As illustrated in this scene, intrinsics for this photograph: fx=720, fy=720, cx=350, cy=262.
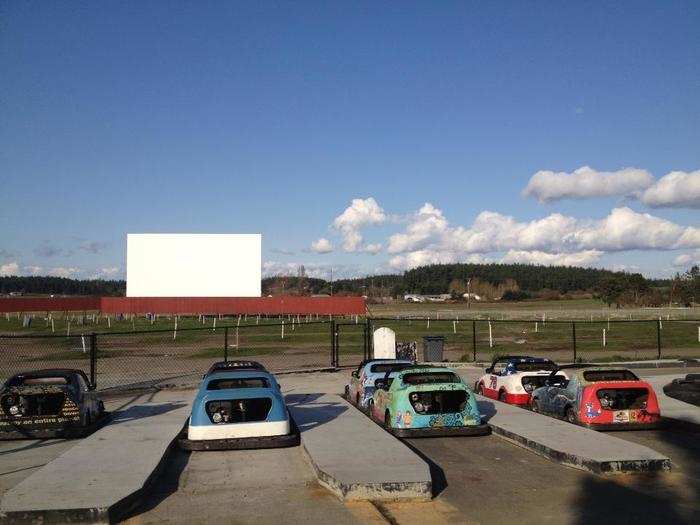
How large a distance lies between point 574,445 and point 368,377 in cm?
622

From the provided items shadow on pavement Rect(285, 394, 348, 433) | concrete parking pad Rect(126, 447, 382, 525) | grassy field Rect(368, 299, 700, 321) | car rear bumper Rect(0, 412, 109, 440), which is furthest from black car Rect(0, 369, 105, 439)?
grassy field Rect(368, 299, 700, 321)

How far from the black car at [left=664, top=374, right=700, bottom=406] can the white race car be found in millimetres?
3152

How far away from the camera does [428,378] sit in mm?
13945

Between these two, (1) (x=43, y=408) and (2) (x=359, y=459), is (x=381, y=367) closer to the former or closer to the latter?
(2) (x=359, y=459)

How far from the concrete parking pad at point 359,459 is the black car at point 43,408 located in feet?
13.6

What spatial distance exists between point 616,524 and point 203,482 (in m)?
5.26

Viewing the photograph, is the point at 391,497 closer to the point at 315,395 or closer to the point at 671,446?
the point at 671,446

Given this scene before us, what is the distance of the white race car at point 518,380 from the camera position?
1694 centimetres

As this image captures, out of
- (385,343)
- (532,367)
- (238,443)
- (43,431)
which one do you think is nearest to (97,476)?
(238,443)

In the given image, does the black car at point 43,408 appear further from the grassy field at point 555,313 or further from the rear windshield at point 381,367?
the grassy field at point 555,313

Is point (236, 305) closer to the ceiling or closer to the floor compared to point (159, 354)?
Answer: closer to the ceiling

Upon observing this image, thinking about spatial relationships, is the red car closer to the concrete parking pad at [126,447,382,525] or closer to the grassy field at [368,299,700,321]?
the concrete parking pad at [126,447,382,525]

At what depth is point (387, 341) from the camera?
26.6 m

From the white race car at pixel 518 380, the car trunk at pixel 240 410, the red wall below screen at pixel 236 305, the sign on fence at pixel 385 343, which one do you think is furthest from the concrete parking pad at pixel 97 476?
the red wall below screen at pixel 236 305
